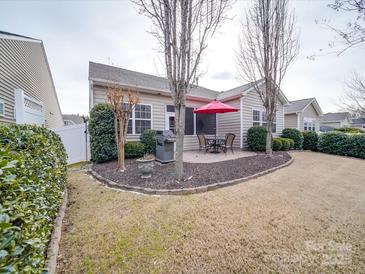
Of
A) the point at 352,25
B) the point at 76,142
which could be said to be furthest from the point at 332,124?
the point at 76,142

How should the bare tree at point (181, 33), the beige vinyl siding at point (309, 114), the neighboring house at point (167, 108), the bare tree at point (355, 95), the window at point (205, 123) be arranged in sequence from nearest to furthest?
the bare tree at point (181, 33) < the neighboring house at point (167, 108) < the window at point (205, 123) < the bare tree at point (355, 95) < the beige vinyl siding at point (309, 114)

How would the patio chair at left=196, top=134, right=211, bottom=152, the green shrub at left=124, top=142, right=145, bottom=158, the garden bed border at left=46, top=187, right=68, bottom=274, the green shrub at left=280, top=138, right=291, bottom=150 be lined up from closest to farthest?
the garden bed border at left=46, top=187, right=68, bottom=274
the green shrub at left=124, top=142, right=145, bottom=158
the patio chair at left=196, top=134, right=211, bottom=152
the green shrub at left=280, top=138, right=291, bottom=150

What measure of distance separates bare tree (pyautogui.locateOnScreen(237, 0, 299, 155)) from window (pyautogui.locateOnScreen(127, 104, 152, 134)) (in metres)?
6.03

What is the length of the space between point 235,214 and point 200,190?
1.11 metres

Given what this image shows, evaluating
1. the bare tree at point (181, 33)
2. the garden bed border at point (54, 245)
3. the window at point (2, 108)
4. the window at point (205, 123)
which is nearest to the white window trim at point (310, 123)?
the window at point (205, 123)

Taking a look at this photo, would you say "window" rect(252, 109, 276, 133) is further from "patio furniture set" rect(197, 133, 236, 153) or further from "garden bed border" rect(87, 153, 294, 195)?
"garden bed border" rect(87, 153, 294, 195)

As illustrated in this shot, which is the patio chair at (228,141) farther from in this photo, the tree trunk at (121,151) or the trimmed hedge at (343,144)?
the trimmed hedge at (343,144)

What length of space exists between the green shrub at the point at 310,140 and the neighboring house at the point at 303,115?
5.84 m

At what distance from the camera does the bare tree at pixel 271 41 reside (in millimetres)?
7250

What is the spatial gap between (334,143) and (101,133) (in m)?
13.5

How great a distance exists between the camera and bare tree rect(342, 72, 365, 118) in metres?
11.5

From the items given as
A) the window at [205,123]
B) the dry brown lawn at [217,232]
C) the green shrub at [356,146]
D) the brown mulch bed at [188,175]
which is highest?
the window at [205,123]

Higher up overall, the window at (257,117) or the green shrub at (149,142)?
the window at (257,117)

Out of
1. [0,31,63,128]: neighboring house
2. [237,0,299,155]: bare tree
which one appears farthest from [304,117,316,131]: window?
[0,31,63,128]: neighboring house
